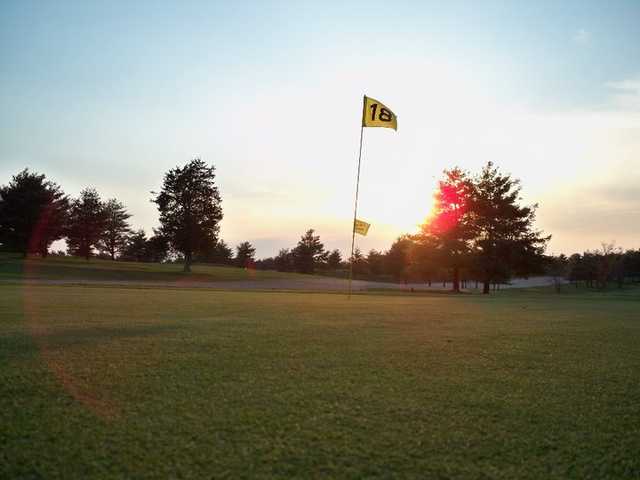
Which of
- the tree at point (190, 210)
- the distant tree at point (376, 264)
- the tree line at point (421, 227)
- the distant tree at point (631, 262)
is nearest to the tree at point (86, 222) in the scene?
the tree line at point (421, 227)

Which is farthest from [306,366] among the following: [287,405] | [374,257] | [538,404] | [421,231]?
[374,257]

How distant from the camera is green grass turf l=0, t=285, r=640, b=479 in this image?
196 centimetres

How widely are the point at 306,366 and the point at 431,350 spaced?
1.65m

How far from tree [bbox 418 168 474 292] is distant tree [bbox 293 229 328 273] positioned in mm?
48633

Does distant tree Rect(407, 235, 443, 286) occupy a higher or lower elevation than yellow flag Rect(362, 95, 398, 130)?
lower

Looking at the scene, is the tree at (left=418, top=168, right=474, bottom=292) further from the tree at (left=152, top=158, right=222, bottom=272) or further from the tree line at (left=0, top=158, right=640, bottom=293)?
the tree at (left=152, top=158, right=222, bottom=272)

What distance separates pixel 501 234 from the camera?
4162 cm

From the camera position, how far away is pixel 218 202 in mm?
50625

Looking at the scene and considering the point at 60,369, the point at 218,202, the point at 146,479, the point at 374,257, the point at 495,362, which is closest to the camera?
the point at 146,479

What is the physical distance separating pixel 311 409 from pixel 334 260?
94.4 meters

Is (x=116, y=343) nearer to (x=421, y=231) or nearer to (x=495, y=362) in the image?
(x=495, y=362)

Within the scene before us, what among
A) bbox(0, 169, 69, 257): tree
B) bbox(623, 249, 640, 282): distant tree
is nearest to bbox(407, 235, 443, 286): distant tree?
bbox(0, 169, 69, 257): tree

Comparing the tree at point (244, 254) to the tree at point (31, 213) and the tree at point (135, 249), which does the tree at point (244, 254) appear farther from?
the tree at point (31, 213)

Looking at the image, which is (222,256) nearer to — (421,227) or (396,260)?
(396,260)
